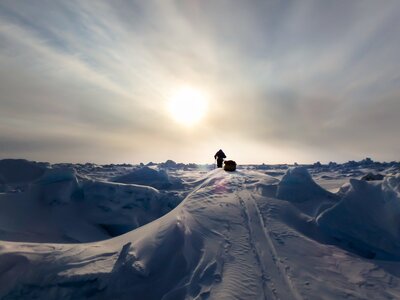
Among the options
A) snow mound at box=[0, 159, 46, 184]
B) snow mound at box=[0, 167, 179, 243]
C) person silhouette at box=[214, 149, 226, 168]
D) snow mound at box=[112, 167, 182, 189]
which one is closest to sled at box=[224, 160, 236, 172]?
snow mound at box=[112, 167, 182, 189]

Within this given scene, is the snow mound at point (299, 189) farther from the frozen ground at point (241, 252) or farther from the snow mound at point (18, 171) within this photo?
the snow mound at point (18, 171)

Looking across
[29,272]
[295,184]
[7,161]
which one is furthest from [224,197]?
[7,161]

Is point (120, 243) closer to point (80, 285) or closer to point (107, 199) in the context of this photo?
point (80, 285)

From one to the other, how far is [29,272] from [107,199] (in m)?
10.6

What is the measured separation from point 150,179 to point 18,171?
14.2 metres

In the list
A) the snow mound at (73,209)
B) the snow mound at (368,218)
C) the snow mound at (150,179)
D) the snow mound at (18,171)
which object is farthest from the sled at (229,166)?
the snow mound at (18,171)

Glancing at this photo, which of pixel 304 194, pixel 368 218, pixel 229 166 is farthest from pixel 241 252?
pixel 229 166

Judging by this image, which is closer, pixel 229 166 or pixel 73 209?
pixel 73 209

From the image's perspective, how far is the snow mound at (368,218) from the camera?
25.5 feet

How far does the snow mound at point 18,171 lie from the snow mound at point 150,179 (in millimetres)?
9161

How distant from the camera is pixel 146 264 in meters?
6.48

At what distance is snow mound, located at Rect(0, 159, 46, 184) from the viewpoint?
28.9 meters

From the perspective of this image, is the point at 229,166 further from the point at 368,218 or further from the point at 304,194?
the point at 368,218

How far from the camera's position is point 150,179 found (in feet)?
93.8
